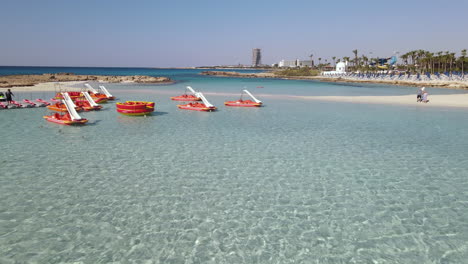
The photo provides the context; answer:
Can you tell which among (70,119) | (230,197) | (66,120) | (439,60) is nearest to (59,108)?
(66,120)

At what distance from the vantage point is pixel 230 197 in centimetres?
1080

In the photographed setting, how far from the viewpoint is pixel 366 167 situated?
46.8 ft

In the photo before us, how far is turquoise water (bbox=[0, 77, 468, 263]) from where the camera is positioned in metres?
7.73

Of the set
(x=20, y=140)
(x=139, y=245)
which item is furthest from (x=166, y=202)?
(x=20, y=140)

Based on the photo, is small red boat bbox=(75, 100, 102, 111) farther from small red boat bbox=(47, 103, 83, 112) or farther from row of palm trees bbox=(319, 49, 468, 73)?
row of palm trees bbox=(319, 49, 468, 73)

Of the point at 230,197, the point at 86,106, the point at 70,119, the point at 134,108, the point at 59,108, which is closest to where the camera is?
the point at 230,197

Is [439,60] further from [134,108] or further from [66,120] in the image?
[66,120]

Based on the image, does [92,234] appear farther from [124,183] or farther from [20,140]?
[20,140]

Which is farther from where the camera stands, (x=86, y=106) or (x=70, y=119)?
(x=86, y=106)

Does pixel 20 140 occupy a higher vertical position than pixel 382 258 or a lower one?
higher

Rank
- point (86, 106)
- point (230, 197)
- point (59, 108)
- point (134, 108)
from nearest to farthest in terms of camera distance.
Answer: point (230, 197)
point (134, 108)
point (59, 108)
point (86, 106)

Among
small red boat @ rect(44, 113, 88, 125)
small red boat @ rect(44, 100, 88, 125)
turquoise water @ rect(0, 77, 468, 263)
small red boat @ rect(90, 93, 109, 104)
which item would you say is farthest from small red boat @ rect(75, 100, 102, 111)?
turquoise water @ rect(0, 77, 468, 263)

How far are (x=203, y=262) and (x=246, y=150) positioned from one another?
10303 millimetres

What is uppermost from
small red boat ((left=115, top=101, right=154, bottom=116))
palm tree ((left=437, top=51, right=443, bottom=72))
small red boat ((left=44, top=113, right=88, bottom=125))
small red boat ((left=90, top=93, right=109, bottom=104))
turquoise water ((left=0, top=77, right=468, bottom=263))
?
palm tree ((left=437, top=51, right=443, bottom=72))
